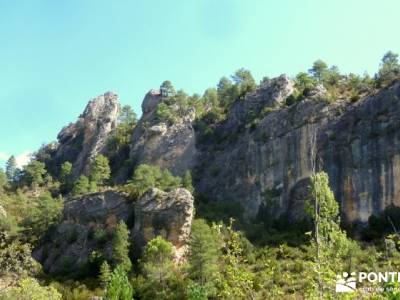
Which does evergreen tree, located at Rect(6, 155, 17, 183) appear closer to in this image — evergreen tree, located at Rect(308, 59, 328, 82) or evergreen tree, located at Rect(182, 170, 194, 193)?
evergreen tree, located at Rect(182, 170, 194, 193)

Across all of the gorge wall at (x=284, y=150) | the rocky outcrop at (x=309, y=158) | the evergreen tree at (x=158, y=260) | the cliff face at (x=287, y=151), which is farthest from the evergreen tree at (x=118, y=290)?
the gorge wall at (x=284, y=150)

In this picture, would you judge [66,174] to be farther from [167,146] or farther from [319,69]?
[319,69]

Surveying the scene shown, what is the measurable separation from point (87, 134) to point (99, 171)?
69.0 feet

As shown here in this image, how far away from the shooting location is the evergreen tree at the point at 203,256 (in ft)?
154

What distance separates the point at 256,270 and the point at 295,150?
1966 centimetres

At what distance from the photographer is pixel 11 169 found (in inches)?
4087

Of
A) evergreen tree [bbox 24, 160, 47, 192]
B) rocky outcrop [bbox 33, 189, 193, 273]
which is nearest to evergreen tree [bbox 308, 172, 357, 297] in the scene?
rocky outcrop [bbox 33, 189, 193, 273]

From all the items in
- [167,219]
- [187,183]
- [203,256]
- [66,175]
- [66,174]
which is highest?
[66,174]

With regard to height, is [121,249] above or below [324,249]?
above

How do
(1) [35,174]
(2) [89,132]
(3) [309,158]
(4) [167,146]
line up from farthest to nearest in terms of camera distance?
(2) [89,132], (1) [35,174], (4) [167,146], (3) [309,158]

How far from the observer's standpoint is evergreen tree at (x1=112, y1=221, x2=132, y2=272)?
175 ft

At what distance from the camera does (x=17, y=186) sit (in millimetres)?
91312

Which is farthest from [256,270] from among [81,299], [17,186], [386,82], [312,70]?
[17,186]

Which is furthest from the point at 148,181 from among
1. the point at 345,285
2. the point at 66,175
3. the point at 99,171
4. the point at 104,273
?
the point at 345,285
